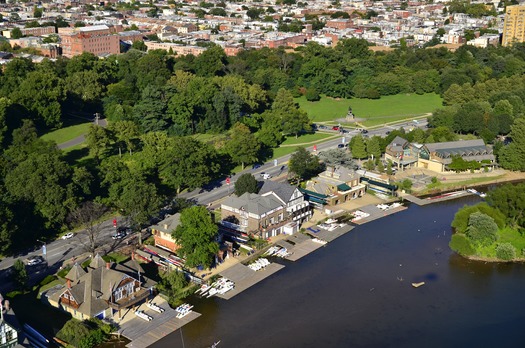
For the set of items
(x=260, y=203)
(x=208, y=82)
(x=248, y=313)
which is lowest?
(x=248, y=313)

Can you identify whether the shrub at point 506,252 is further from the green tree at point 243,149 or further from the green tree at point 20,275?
the green tree at point 20,275

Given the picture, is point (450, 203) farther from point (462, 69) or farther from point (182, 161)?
point (462, 69)

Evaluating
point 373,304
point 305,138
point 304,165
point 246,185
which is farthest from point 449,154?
point 373,304

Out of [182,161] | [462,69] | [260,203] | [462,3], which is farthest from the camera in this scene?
Answer: [462,3]

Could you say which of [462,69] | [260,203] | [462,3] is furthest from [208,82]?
[462,3]

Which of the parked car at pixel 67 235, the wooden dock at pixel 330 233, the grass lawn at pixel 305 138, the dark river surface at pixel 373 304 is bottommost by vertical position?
the dark river surface at pixel 373 304

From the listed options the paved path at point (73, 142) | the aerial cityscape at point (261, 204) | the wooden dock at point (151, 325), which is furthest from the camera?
the paved path at point (73, 142)

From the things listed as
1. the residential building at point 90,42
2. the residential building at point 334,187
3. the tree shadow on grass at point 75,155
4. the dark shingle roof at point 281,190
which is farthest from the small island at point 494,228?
the residential building at point 90,42
